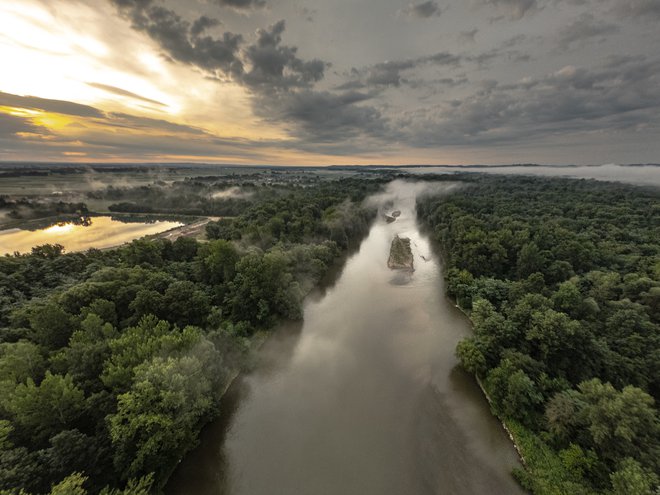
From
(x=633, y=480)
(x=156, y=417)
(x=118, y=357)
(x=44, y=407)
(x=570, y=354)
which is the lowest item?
(x=570, y=354)

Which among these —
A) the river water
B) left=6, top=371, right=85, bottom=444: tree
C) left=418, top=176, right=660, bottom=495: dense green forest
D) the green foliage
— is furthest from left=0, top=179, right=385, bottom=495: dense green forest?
the green foliage

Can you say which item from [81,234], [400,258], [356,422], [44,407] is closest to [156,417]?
[44,407]

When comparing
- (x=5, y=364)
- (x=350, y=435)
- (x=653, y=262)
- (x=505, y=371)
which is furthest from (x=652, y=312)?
(x=5, y=364)

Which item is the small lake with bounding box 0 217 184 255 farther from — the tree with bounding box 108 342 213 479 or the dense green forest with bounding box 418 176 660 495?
the dense green forest with bounding box 418 176 660 495

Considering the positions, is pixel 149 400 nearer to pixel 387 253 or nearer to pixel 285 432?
pixel 285 432

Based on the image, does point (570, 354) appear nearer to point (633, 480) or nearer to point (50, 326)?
point (633, 480)

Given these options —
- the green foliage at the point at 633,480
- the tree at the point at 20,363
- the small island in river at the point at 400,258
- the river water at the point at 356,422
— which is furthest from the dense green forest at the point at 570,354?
the tree at the point at 20,363
